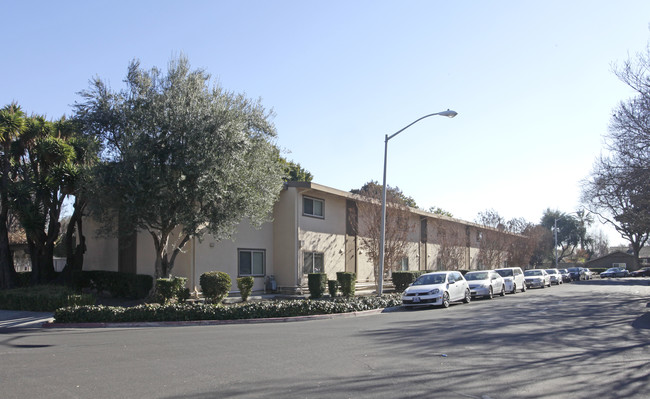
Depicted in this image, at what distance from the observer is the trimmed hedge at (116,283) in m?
20.9

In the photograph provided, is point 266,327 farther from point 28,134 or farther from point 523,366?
point 28,134

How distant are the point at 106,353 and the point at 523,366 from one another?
769 cm

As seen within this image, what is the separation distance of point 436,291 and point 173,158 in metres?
11.0

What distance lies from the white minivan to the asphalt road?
582 inches

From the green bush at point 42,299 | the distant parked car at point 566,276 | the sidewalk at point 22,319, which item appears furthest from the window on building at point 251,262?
the distant parked car at point 566,276

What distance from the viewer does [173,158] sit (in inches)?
683

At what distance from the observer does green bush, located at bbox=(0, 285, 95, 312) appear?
17.1 m

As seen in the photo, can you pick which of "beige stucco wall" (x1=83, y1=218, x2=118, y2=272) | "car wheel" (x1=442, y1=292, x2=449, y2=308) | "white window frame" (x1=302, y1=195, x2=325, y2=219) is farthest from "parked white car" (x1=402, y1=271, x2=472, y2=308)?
"beige stucco wall" (x1=83, y1=218, x2=118, y2=272)

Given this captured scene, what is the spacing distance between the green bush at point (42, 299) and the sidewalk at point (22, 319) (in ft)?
0.94

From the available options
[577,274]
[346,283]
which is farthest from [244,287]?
[577,274]

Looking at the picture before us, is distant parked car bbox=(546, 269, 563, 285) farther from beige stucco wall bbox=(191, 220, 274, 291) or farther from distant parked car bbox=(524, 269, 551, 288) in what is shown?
beige stucco wall bbox=(191, 220, 274, 291)

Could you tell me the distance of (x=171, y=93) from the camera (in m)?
17.9

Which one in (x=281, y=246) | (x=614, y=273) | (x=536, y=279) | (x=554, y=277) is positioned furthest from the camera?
(x=614, y=273)

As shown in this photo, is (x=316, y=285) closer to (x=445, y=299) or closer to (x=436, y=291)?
(x=436, y=291)
